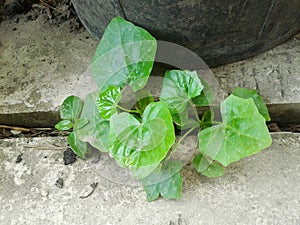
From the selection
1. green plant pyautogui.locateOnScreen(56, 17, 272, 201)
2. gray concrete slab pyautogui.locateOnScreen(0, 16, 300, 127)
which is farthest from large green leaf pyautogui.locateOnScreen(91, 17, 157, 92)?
gray concrete slab pyautogui.locateOnScreen(0, 16, 300, 127)

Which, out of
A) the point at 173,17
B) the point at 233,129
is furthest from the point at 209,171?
the point at 173,17

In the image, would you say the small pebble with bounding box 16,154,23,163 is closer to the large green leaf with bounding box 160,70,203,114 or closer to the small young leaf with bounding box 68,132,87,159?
the small young leaf with bounding box 68,132,87,159

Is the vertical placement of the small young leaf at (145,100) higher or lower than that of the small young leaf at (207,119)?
higher

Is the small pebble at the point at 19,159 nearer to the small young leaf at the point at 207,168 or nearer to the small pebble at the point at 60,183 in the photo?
the small pebble at the point at 60,183

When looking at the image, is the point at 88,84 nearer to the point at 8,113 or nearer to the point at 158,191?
the point at 8,113

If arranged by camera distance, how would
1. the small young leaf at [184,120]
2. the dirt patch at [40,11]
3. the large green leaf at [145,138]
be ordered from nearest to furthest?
1. the large green leaf at [145,138]
2. the small young leaf at [184,120]
3. the dirt patch at [40,11]

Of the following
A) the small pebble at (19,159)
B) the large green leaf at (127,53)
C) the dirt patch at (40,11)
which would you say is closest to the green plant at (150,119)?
the large green leaf at (127,53)

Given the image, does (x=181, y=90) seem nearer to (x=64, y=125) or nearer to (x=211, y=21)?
(x=211, y=21)
